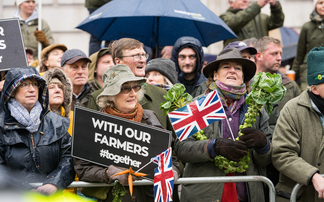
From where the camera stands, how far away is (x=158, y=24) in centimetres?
696

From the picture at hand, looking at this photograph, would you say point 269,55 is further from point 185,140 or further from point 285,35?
point 285,35

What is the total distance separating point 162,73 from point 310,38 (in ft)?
11.8

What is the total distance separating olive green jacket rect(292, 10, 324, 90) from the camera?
26.1ft

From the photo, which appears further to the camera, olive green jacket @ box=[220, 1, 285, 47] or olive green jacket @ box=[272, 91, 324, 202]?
olive green jacket @ box=[220, 1, 285, 47]

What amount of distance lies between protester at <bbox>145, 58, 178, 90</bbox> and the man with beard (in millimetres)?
330

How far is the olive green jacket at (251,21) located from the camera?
24.9ft

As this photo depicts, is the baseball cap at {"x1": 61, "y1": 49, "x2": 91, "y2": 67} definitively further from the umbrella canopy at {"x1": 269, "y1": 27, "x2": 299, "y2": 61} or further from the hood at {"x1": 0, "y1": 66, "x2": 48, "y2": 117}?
the umbrella canopy at {"x1": 269, "y1": 27, "x2": 299, "y2": 61}

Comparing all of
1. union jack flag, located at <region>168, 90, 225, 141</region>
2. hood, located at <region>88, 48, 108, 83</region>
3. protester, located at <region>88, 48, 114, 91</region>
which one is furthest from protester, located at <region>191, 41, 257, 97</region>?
union jack flag, located at <region>168, 90, 225, 141</region>

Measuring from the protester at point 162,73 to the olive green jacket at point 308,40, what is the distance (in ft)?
9.98

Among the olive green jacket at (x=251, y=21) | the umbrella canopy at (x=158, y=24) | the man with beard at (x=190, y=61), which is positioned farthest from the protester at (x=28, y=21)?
the man with beard at (x=190, y=61)

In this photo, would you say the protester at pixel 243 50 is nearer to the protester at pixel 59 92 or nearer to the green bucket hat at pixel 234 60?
the green bucket hat at pixel 234 60

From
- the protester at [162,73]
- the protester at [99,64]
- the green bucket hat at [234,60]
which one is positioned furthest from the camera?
the protester at [99,64]

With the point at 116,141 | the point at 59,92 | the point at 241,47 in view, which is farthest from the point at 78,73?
the point at 116,141

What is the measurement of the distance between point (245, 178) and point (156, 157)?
820 millimetres
